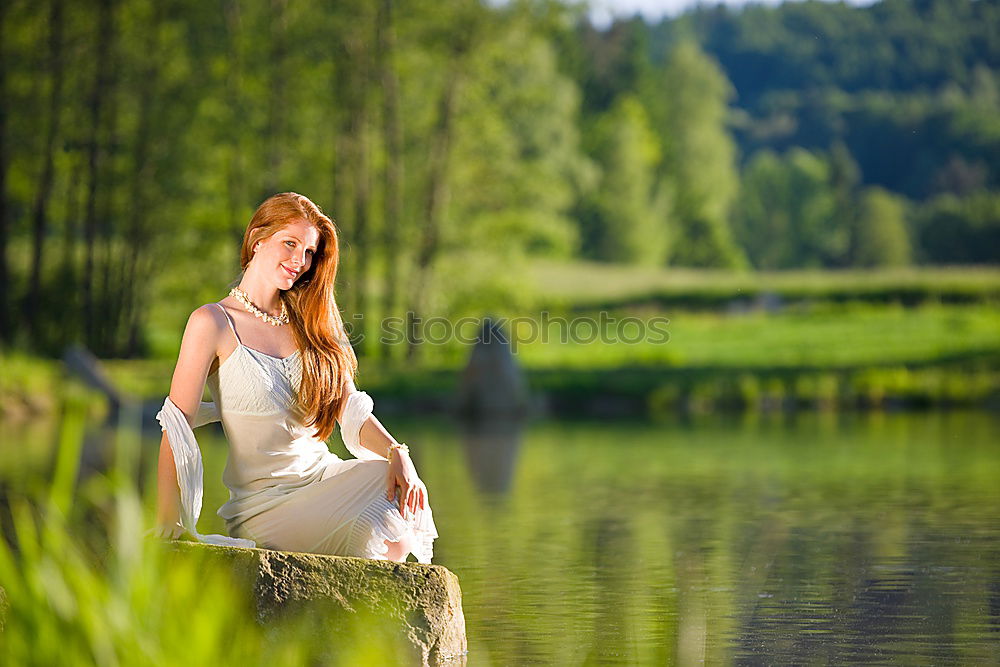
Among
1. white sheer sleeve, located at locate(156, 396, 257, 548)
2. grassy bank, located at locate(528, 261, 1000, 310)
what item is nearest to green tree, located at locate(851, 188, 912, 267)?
grassy bank, located at locate(528, 261, 1000, 310)

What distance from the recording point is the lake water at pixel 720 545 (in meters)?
6.92

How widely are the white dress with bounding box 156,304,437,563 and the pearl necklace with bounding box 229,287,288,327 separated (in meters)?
0.09

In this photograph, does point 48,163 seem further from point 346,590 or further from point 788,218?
point 788,218

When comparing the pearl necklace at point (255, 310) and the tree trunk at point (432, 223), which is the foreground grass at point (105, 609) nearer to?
the pearl necklace at point (255, 310)

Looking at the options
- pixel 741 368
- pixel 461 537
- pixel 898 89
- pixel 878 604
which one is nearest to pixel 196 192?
pixel 741 368

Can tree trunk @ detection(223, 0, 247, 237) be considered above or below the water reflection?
above

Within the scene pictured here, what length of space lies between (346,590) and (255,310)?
1.06 metres

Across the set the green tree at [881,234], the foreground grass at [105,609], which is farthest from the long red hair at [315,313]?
the green tree at [881,234]

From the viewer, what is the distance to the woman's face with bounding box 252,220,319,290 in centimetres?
630

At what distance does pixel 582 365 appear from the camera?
32781mm

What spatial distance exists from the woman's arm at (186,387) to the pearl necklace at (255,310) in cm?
17

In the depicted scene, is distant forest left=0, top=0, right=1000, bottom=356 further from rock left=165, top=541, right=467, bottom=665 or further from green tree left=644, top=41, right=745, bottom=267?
green tree left=644, top=41, right=745, bottom=267

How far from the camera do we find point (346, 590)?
20.2ft

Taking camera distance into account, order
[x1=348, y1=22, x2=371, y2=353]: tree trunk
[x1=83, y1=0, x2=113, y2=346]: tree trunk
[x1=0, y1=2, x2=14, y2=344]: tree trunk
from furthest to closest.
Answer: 1. [x1=348, y1=22, x2=371, y2=353]: tree trunk
2. [x1=83, y1=0, x2=113, y2=346]: tree trunk
3. [x1=0, y1=2, x2=14, y2=344]: tree trunk
